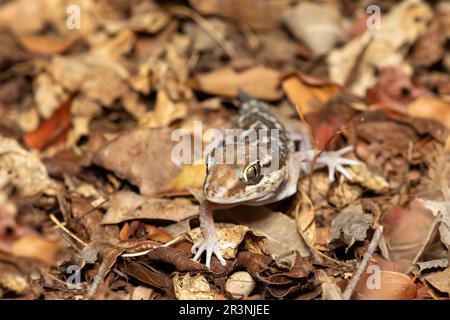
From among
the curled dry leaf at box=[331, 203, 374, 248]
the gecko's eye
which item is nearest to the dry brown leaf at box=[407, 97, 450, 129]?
the curled dry leaf at box=[331, 203, 374, 248]

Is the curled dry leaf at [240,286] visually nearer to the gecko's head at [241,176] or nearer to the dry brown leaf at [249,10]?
the gecko's head at [241,176]

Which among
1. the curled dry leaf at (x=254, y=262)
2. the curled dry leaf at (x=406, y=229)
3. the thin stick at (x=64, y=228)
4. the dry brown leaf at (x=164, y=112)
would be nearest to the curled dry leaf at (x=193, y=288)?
the curled dry leaf at (x=254, y=262)

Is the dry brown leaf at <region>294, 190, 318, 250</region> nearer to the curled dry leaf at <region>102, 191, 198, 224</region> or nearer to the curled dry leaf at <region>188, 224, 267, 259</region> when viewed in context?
the curled dry leaf at <region>188, 224, 267, 259</region>

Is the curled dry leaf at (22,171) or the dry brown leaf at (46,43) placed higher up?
the dry brown leaf at (46,43)

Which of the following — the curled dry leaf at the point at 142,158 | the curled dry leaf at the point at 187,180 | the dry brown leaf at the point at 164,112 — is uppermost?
the dry brown leaf at the point at 164,112

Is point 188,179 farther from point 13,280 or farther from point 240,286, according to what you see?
point 13,280

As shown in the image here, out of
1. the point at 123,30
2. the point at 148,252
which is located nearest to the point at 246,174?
the point at 148,252
